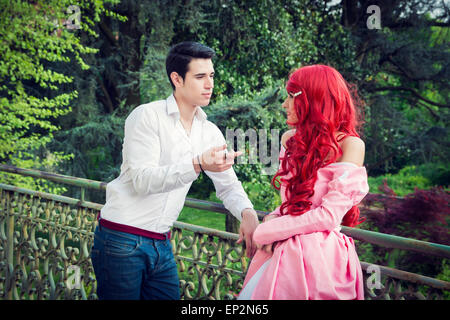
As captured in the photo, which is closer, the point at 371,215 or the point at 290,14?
the point at 371,215

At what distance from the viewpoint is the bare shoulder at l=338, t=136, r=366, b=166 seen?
5.74 ft

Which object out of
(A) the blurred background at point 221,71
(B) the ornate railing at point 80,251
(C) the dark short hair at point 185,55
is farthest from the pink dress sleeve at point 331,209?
(A) the blurred background at point 221,71

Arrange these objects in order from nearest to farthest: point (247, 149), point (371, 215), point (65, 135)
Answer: point (371, 215) < point (247, 149) < point (65, 135)

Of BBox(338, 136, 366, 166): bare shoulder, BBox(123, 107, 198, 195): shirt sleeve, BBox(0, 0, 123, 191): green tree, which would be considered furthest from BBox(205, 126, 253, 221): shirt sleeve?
BBox(0, 0, 123, 191): green tree

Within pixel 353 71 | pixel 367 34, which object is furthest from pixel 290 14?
pixel 367 34

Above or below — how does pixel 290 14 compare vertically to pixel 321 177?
above

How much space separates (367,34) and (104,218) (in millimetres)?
10662

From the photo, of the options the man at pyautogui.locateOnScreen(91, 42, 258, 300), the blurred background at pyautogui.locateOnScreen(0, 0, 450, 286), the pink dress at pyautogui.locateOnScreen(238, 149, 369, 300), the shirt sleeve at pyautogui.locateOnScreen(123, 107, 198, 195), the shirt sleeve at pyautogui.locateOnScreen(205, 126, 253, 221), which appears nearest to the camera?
the pink dress at pyautogui.locateOnScreen(238, 149, 369, 300)

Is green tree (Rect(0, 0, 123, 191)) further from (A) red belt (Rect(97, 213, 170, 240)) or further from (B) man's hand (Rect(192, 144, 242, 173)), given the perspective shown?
(B) man's hand (Rect(192, 144, 242, 173))

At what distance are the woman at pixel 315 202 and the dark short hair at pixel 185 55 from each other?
61 cm

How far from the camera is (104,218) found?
2162 mm

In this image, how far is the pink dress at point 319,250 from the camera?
1.64 meters

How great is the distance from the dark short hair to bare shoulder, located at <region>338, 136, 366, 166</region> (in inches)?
34.9
